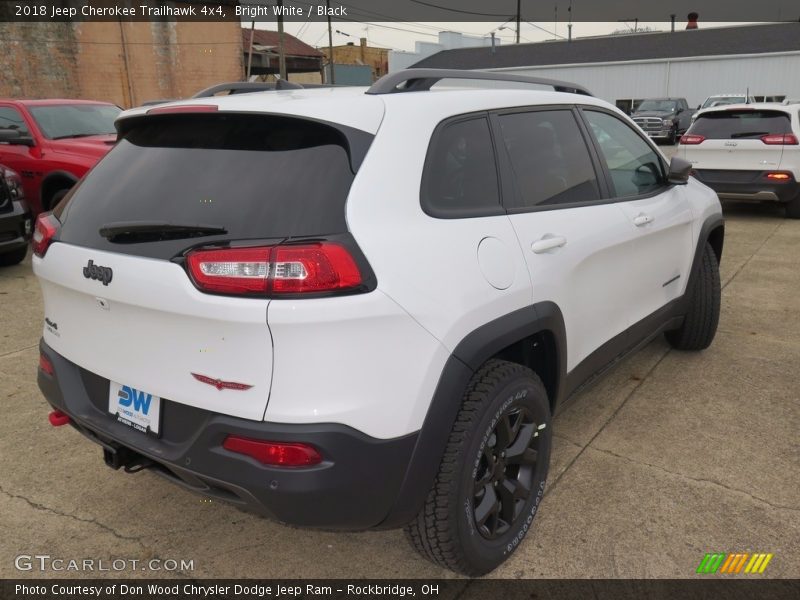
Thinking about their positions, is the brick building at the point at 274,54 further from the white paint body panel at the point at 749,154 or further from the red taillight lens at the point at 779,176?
the red taillight lens at the point at 779,176

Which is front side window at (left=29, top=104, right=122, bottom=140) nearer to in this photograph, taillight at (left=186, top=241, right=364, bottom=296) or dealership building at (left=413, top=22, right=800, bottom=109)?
taillight at (left=186, top=241, right=364, bottom=296)

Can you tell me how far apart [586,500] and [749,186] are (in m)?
8.28

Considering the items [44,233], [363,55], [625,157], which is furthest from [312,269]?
[363,55]

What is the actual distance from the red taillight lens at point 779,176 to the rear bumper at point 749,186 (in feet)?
0.14

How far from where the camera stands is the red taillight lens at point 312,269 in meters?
1.80

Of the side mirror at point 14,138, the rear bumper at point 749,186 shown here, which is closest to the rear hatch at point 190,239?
the side mirror at point 14,138

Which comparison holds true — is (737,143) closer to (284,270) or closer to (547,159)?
(547,159)

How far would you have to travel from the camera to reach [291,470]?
1.84 meters

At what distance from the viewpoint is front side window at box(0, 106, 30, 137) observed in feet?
26.1

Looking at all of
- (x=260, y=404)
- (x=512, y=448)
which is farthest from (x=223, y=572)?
(x=512, y=448)

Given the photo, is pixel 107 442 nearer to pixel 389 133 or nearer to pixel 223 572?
pixel 223 572

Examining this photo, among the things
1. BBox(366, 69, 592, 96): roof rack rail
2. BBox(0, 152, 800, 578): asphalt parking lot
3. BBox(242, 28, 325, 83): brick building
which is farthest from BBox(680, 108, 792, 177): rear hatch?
BBox(242, 28, 325, 83): brick building

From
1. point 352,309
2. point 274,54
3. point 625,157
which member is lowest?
point 352,309

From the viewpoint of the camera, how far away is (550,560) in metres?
2.47
